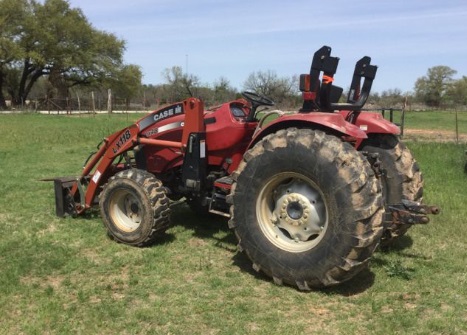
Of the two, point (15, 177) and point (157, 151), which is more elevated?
point (157, 151)

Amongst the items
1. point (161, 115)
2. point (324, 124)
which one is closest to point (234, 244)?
point (161, 115)

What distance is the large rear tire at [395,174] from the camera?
17.0 ft

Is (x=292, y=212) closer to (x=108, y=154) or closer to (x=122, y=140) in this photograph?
(x=122, y=140)

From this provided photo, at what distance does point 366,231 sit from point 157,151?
9.82 ft

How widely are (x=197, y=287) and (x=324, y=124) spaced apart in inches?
72.2

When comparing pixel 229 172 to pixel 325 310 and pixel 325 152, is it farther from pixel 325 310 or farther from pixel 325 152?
pixel 325 310

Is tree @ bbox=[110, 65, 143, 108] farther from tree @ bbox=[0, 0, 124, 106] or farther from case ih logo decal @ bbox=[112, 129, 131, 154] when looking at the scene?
case ih logo decal @ bbox=[112, 129, 131, 154]

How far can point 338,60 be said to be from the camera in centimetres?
462

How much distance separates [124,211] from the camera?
19.3ft

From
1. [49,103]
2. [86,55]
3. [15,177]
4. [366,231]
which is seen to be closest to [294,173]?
[366,231]

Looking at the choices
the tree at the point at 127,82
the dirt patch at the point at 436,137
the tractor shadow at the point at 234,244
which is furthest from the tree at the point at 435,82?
the tractor shadow at the point at 234,244

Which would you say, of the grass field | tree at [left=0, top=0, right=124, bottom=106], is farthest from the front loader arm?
tree at [left=0, top=0, right=124, bottom=106]

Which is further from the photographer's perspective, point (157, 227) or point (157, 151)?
point (157, 151)

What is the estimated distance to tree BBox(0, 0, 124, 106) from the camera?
50.8 metres
